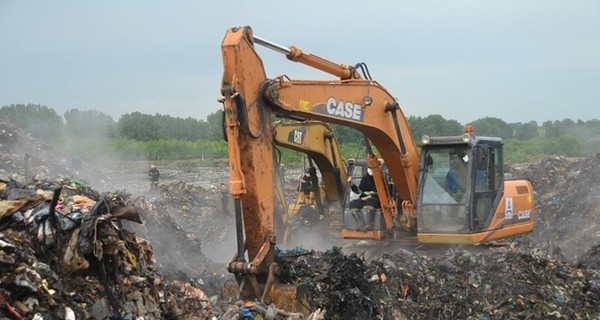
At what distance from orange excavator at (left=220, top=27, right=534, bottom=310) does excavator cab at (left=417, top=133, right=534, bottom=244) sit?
0.05ft

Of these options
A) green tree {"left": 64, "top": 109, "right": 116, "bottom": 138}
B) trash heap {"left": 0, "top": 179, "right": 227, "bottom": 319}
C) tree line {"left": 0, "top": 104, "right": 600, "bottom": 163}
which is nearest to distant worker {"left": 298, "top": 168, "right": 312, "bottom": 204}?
trash heap {"left": 0, "top": 179, "right": 227, "bottom": 319}

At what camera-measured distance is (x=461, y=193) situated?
9.61 metres

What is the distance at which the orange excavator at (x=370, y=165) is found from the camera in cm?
662

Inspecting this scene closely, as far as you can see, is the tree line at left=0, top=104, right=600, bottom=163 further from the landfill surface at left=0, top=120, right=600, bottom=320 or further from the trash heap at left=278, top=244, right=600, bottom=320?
the trash heap at left=278, top=244, right=600, bottom=320

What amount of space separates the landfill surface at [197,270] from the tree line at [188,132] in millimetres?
12328

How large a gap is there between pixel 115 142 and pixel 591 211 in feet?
81.2

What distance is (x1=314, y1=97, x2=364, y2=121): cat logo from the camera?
25.6 feet

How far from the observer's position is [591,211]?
15281 mm

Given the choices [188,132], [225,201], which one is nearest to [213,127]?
[188,132]

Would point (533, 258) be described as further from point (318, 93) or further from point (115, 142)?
point (115, 142)

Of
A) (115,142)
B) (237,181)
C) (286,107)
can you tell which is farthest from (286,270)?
(115,142)

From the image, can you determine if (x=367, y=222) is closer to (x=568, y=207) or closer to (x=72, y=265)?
(x=72, y=265)

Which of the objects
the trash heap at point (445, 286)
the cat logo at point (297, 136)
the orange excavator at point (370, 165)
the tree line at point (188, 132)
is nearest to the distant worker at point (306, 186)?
the cat logo at point (297, 136)

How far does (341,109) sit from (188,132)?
38.6m
